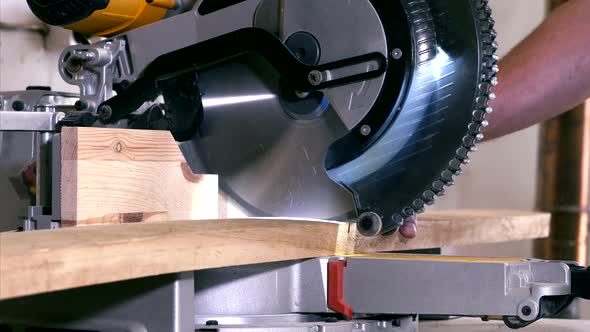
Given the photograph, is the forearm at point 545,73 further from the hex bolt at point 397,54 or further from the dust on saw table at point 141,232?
the hex bolt at point 397,54

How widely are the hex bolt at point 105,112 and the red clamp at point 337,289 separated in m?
0.51

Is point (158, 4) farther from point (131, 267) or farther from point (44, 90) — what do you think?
point (131, 267)

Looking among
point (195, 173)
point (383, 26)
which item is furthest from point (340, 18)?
point (195, 173)

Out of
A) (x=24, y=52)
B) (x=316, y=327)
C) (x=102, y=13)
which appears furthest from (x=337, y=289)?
(x=24, y=52)

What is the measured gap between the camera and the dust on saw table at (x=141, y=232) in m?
0.99

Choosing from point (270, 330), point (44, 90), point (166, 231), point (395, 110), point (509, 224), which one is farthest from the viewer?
point (509, 224)

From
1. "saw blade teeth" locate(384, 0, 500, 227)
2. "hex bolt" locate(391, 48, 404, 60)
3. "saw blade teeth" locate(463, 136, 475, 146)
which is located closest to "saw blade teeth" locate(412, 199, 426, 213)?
"saw blade teeth" locate(384, 0, 500, 227)

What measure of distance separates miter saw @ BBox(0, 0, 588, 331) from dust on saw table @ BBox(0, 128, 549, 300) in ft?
0.17

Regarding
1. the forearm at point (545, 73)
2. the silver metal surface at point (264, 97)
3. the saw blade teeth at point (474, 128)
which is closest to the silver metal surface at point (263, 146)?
the silver metal surface at point (264, 97)

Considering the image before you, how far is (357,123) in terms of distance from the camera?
155cm

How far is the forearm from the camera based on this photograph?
1.93 meters

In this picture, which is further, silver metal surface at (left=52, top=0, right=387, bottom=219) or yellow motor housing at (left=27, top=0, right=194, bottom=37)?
yellow motor housing at (left=27, top=0, right=194, bottom=37)

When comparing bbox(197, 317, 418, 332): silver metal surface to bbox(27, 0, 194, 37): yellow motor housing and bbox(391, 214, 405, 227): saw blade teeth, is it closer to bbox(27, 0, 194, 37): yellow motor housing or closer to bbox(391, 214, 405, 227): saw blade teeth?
bbox(391, 214, 405, 227): saw blade teeth

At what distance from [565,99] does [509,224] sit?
12.0 inches
